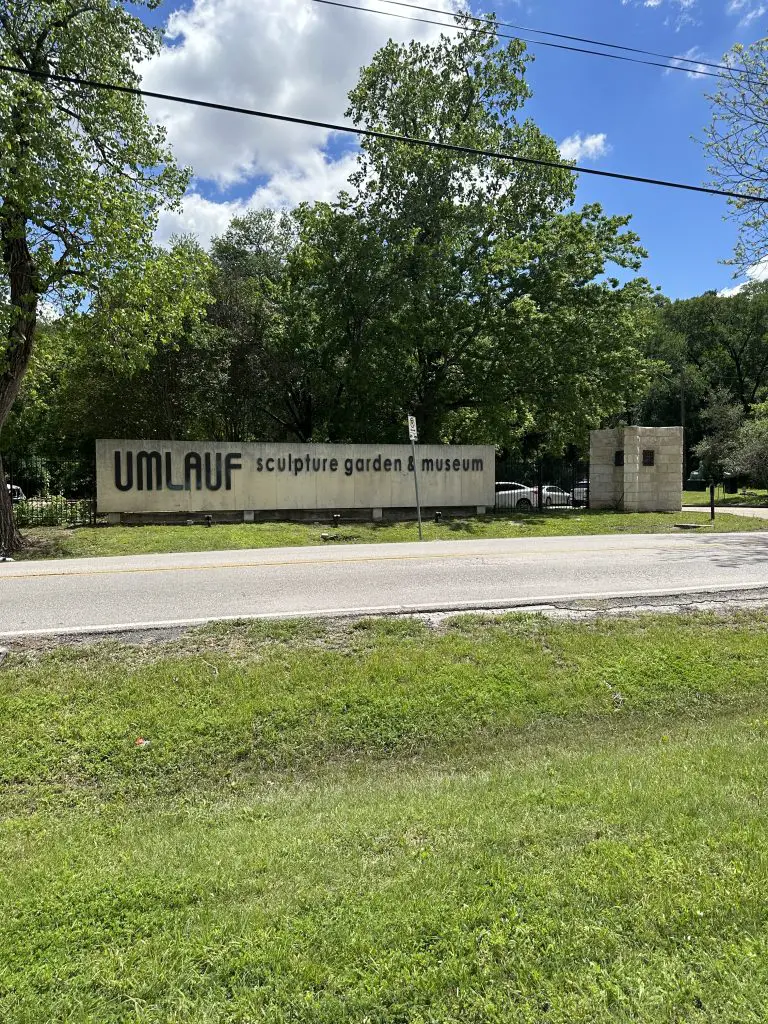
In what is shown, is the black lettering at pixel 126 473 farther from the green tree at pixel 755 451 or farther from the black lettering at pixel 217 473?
the green tree at pixel 755 451

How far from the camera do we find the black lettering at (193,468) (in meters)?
17.5

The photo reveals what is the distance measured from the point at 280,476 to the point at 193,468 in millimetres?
2472

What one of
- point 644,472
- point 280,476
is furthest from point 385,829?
point 644,472

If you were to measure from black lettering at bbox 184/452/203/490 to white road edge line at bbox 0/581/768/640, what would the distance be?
1164 cm

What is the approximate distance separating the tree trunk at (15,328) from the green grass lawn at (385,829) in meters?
9.78

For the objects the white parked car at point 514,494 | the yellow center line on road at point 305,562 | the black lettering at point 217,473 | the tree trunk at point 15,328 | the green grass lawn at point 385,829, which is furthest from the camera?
the white parked car at point 514,494

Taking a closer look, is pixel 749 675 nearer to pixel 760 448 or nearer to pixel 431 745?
pixel 431 745

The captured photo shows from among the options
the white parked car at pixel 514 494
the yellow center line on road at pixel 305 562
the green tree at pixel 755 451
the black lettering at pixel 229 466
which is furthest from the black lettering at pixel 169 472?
the green tree at pixel 755 451

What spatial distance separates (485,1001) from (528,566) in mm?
8221

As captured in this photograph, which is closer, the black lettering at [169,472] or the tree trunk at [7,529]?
the tree trunk at [7,529]

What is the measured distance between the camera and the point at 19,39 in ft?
44.6

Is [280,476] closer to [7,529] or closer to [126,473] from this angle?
[126,473]

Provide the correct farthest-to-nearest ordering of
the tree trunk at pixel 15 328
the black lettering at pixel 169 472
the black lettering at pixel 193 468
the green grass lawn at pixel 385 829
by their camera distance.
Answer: the black lettering at pixel 193 468 < the black lettering at pixel 169 472 < the tree trunk at pixel 15 328 < the green grass lawn at pixel 385 829

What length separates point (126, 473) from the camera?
55.4 ft
